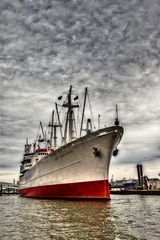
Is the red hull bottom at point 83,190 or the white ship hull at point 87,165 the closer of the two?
the red hull bottom at point 83,190

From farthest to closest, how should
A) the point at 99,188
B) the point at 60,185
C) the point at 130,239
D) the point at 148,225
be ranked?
1. the point at 60,185
2. the point at 99,188
3. the point at 148,225
4. the point at 130,239

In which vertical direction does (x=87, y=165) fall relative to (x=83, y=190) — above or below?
above

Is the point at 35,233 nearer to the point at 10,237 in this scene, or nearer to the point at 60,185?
the point at 10,237

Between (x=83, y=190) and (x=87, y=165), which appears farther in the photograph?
(x=83, y=190)

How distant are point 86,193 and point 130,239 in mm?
21081

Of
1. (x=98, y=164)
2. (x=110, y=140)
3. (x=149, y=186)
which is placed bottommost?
(x=149, y=186)

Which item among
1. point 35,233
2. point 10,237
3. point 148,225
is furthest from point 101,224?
point 10,237

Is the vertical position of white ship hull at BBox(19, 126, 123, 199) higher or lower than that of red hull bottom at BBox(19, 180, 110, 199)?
higher

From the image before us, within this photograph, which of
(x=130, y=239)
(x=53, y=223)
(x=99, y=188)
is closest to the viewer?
(x=130, y=239)

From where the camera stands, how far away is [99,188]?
104ft

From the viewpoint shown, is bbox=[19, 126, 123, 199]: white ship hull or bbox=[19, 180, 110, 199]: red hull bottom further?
bbox=[19, 126, 123, 199]: white ship hull

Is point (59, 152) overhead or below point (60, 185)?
overhead

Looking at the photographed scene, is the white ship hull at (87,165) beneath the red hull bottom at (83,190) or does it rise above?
above

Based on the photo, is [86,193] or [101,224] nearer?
[101,224]
